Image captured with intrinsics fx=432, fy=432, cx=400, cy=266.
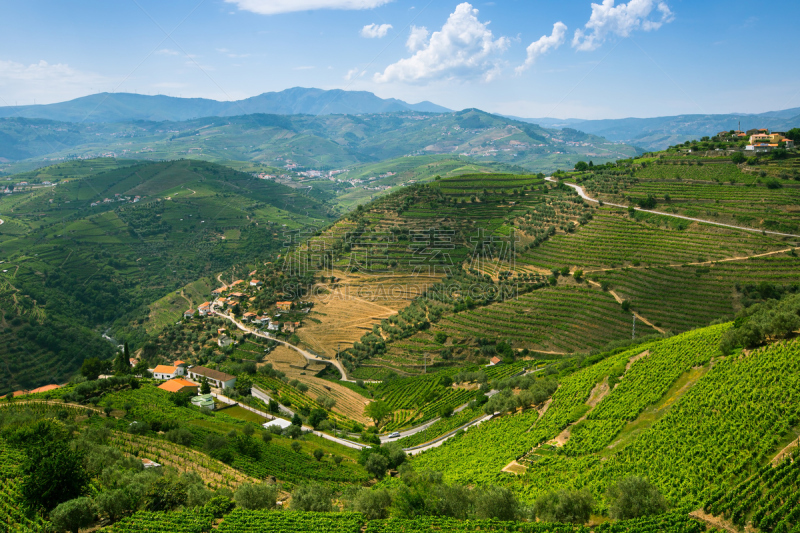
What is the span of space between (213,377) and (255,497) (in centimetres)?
2883

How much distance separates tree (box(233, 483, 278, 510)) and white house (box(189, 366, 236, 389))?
26466mm

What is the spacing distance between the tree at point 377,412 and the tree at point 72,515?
24860 mm

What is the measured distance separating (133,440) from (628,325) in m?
45.9

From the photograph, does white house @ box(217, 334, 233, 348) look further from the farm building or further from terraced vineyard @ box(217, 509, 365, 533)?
terraced vineyard @ box(217, 509, 365, 533)

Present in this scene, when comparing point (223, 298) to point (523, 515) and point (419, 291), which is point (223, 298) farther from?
point (523, 515)

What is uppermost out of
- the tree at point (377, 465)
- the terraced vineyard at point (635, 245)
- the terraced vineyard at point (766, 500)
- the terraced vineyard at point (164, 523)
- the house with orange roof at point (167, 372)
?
the terraced vineyard at point (635, 245)

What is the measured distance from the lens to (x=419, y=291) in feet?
209

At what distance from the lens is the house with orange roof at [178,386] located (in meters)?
41.4

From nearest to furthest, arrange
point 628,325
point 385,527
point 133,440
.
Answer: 1. point 385,527
2. point 133,440
3. point 628,325

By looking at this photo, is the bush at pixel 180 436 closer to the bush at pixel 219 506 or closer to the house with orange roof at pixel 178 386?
the bush at pixel 219 506

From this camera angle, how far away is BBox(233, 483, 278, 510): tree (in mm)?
20078

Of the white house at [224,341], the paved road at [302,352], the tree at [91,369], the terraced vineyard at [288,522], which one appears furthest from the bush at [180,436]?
the white house at [224,341]

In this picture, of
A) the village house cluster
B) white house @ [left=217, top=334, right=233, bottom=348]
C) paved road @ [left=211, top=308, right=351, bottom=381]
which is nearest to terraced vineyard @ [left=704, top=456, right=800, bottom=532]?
paved road @ [left=211, top=308, right=351, bottom=381]

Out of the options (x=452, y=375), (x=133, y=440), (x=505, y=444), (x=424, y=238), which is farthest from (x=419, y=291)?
(x=133, y=440)
